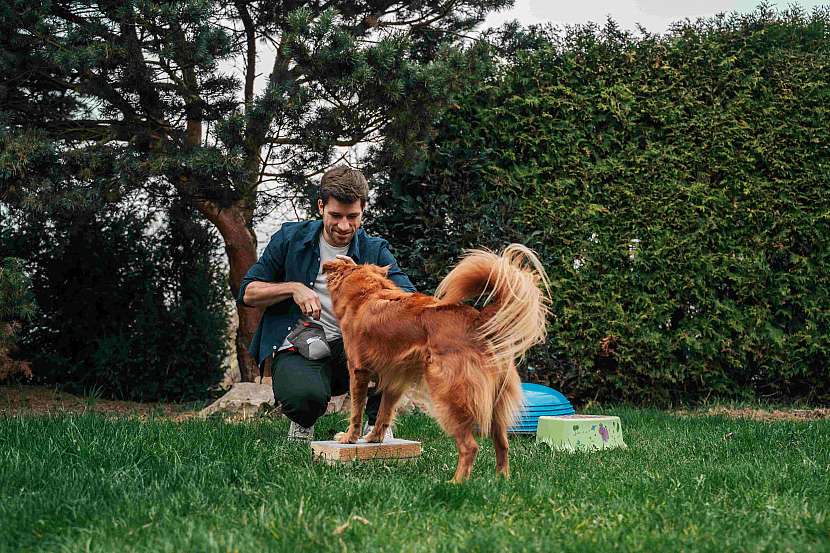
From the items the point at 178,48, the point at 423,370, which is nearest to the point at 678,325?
the point at 423,370

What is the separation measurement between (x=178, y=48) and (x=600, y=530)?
15.2 feet

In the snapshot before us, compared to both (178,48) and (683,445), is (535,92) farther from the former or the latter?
(683,445)

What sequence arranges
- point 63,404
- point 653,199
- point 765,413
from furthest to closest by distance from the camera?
point 653,199 → point 63,404 → point 765,413

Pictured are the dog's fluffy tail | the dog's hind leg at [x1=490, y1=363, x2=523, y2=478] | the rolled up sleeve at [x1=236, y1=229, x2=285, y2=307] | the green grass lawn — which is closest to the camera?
the green grass lawn

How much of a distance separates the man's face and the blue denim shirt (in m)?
0.14

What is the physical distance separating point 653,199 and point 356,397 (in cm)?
426

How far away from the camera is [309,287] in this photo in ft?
14.5

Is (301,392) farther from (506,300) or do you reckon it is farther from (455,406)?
(506,300)

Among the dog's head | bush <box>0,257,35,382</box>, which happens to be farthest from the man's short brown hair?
bush <box>0,257,35,382</box>

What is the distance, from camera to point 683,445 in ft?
14.4

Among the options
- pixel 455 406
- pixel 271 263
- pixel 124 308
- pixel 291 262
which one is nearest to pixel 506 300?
pixel 455 406

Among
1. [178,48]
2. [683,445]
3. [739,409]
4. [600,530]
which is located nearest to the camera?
[600,530]

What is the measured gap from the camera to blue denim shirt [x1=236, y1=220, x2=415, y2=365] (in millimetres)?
4426

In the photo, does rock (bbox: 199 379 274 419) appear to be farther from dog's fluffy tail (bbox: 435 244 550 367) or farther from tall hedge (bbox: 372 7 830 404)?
dog's fluffy tail (bbox: 435 244 550 367)
